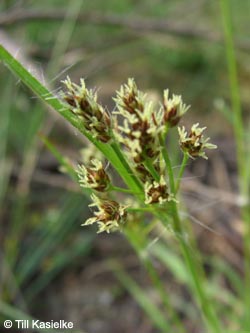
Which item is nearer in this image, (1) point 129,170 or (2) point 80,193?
(1) point 129,170

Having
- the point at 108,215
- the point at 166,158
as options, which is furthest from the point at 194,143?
the point at 108,215

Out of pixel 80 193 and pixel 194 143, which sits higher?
pixel 80 193

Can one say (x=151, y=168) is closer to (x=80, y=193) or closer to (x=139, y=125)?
(x=139, y=125)

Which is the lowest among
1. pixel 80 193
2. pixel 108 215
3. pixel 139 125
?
pixel 108 215

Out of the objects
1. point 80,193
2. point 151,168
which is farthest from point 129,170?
point 80,193

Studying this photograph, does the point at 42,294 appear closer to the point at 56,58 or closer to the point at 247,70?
the point at 56,58

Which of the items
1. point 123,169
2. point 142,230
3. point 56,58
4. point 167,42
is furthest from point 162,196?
point 167,42
